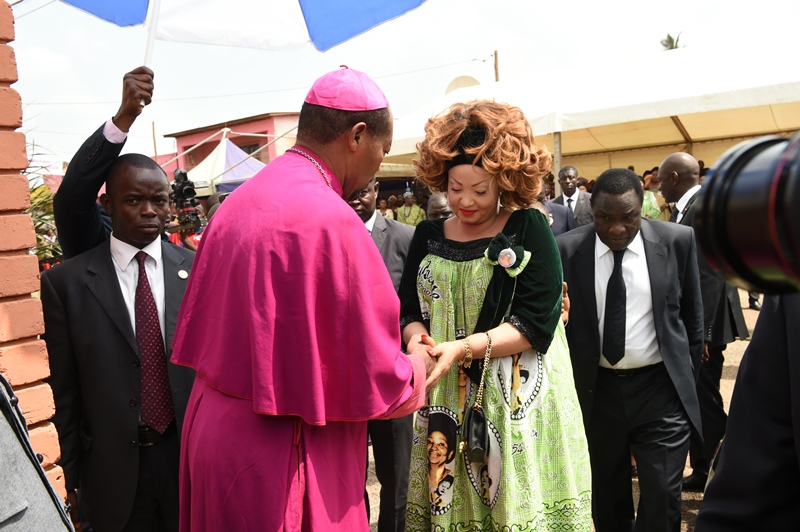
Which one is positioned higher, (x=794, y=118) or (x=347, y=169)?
(x=794, y=118)

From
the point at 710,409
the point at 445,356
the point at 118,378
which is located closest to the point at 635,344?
the point at 445,356

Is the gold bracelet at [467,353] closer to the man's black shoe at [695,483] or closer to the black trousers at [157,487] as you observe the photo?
the black trousers at [157,487]

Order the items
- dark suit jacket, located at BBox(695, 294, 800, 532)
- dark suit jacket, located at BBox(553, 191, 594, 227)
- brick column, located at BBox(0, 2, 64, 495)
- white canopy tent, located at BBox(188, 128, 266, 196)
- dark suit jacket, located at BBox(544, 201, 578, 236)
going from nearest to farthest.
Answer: dark suit jacket, located at BBox(695, 294, 800, 532) < brick column, located at BBox(0, 2, 64, 495) < dark suit jacket, located at BBox(544, 201, 578, 236) < dark suit jacket, located at BBox(553, 191, 594, 227) < white canopy tent, located at BBox(188, 128, 266, 196)

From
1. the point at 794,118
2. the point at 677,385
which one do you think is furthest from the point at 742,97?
the point at 677,385

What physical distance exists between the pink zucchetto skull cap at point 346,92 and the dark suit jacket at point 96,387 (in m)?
1.34

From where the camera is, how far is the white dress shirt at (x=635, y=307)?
12.6ft

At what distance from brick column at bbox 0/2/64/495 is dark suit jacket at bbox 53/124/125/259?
1.21 ft

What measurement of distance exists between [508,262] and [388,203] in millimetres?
23394

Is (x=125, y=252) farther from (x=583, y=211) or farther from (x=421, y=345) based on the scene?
(x=583, y=211)

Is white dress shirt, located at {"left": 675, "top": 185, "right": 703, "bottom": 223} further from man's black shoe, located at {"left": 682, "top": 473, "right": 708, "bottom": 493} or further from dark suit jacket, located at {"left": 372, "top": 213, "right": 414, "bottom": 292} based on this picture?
dark suit jacket, located at {"left": 372, "top": 213, "right": 414, "bottom": 292}

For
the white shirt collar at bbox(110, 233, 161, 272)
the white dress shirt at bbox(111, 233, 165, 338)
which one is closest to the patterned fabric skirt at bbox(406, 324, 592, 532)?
the white dress shirt at bbox(111, 233, 165, 338)

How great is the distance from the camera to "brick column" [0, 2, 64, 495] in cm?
251

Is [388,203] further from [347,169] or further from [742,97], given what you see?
[347,169]

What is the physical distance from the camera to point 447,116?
10.0ft
